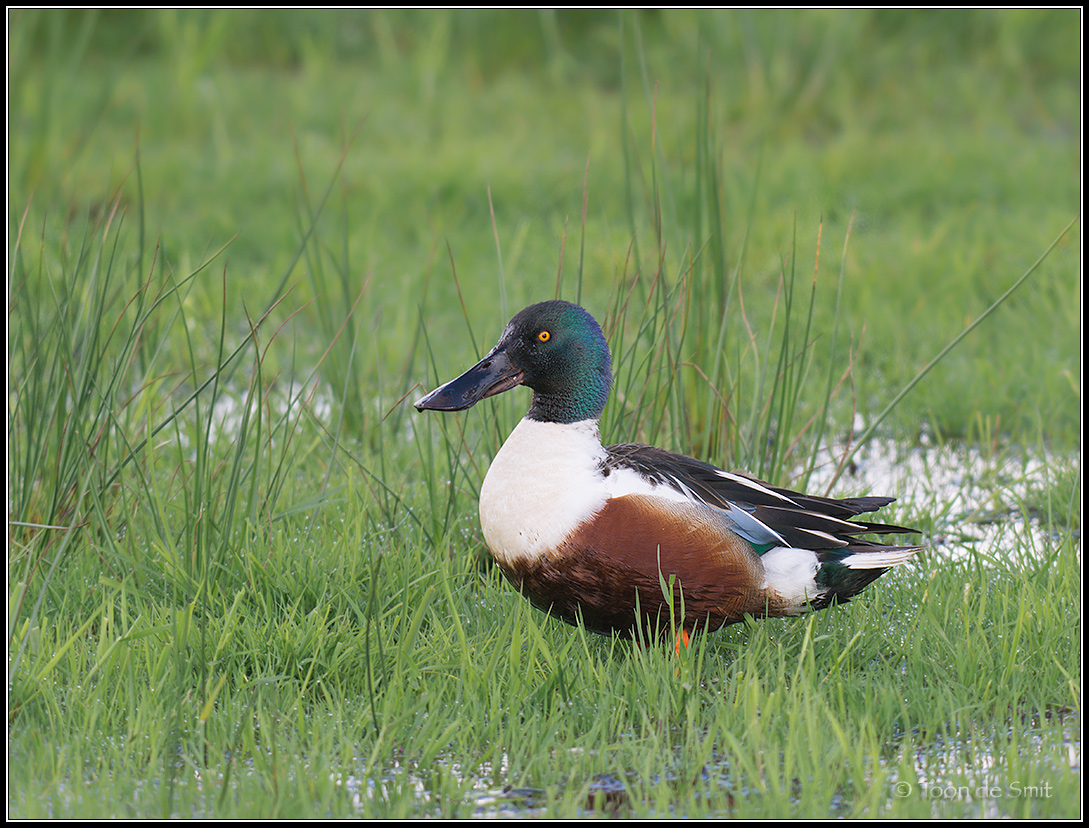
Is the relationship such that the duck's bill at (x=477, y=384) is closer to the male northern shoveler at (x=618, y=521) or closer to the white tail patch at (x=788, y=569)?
the male northern shoveler at (x=618, y=521)

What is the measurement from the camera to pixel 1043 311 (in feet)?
17.0

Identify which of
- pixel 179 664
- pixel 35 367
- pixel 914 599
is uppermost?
pixel 35 367

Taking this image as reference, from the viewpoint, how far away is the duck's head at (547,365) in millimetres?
2742

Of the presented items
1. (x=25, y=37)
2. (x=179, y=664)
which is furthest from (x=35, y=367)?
(x=25, y=37)

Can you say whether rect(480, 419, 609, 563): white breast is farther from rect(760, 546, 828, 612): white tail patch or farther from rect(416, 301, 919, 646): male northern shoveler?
rect(760, 546, 828, 612): white tail patch

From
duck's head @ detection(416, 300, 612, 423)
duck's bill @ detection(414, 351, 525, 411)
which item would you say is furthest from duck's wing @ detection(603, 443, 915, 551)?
duck's bill @ detection(414, 351, 525, 411)

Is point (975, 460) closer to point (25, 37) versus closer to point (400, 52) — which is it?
point (25, 37)

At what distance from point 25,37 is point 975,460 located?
515 centimetres

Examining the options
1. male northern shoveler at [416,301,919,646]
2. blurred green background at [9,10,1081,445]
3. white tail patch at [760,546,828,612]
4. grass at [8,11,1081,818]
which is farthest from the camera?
blurred green background at [9,10,1081,445]

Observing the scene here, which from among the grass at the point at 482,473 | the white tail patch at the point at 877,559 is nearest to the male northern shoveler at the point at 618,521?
the white tail patch at the point at 877,559

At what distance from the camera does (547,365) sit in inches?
108

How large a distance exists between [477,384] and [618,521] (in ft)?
1.61

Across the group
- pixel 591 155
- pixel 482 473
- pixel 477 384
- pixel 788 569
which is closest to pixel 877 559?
pixel 788 569

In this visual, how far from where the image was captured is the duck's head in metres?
2.74
